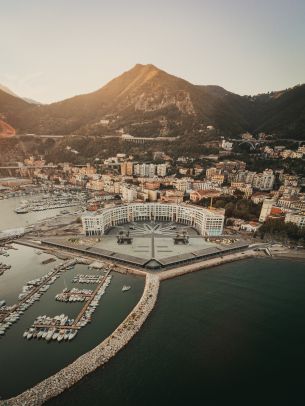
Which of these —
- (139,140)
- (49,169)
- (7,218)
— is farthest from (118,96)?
(7,218)

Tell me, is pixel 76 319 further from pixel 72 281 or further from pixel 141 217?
pixel 141 217

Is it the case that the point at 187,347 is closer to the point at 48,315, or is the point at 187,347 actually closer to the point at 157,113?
the point at 48,315

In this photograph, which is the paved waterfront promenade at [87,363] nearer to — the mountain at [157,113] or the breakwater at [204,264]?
the breakwater at [204,264]

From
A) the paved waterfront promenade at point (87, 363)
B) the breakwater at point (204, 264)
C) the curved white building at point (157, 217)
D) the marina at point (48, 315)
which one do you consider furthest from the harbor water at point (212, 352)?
the curved white building at point (157, 217)

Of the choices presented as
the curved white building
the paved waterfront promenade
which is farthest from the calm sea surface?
the curved white building

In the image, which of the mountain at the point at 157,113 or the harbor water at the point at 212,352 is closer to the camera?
the harbor water at the point at 212,352

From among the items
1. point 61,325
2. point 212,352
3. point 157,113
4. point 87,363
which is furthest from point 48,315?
point 157,113

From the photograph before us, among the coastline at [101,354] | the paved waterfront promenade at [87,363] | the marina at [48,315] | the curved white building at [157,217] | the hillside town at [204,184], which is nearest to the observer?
the paved waterfront promenade at [87,363]
